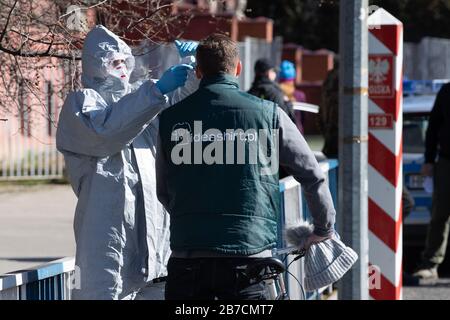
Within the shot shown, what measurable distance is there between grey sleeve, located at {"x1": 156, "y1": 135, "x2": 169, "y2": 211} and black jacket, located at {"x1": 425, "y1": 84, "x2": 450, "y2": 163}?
5959 millimetres

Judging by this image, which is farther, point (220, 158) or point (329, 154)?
point (329, 154)

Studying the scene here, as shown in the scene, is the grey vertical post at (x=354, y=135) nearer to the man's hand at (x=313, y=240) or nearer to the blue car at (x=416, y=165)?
the man's hand at (x=313, y=240)

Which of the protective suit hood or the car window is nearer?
the protective suit hood

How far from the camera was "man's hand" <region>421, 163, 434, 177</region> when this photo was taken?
10656 millimetres

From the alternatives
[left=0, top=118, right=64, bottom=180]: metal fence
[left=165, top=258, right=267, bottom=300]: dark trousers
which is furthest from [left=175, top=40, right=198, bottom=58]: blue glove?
[left=0, top=118, right=64, bottom=180]: metal fence

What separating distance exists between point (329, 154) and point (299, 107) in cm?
87

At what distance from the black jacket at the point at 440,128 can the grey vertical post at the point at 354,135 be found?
13.7 ft

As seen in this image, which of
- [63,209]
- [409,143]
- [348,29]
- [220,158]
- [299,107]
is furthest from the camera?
[63,209]

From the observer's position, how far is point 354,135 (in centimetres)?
641

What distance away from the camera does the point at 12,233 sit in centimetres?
1304

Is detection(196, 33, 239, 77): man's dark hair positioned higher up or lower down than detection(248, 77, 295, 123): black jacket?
higher up

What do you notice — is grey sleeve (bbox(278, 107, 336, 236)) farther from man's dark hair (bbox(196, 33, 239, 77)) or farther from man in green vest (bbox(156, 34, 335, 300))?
man's dark hair (bbox(196, 33, 239, 77))

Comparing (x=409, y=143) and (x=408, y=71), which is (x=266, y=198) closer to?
(x=409, y=143)

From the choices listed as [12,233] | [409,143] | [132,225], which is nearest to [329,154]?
[409,143]
